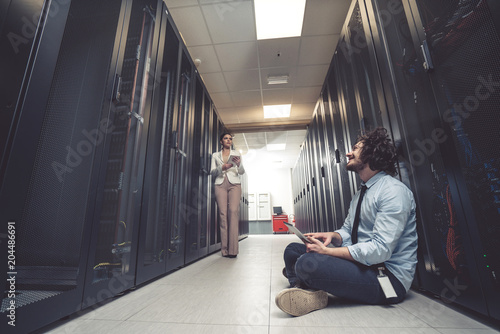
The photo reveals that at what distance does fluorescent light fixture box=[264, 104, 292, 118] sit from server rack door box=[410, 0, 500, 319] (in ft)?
13.6

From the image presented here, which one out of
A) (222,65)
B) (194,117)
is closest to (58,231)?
(194,117)

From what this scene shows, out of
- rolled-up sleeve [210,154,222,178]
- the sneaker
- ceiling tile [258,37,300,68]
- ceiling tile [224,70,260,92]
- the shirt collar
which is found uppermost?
ceiling tile [258,37,300,68]

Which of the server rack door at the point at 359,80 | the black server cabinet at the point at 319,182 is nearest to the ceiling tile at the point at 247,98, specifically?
the black server cabinet at the point at 319,182

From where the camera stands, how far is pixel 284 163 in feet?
34.7

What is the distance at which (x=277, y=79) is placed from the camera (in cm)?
417

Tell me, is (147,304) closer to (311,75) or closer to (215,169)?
(215,169)

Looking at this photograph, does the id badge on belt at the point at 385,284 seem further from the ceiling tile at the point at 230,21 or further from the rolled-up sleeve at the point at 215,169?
the ceiling tile at the point at 230,21

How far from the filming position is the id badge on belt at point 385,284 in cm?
110

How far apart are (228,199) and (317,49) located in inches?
103

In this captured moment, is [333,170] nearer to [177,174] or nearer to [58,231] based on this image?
[177,174]

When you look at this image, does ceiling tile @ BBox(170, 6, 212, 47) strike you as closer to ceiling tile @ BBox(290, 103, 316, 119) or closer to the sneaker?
ceiling tile @ BBox(290, 103, 316, 119)

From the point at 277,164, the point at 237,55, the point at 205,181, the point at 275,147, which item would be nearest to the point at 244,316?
the point at 205,181

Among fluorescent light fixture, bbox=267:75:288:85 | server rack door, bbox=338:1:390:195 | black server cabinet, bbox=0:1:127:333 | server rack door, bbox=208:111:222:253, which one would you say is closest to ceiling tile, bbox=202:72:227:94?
server rack door, bbox=208:111:222:253

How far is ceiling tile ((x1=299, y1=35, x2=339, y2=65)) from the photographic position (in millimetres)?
3307
